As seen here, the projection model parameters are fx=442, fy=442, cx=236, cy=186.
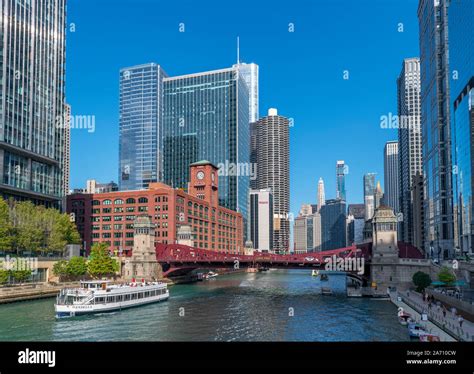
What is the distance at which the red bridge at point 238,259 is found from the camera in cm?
9494

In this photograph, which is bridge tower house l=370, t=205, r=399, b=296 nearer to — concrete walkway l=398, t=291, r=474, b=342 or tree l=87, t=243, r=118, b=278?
concrete walkway l=398, t=291, r=474, b=342

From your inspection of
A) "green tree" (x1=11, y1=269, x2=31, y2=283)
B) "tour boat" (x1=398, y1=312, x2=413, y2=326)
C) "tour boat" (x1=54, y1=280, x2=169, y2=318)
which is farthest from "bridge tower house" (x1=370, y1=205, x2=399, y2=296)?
"green tree" (x1=11, y1=269, x2=31, y2=283)

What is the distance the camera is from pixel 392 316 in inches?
2219

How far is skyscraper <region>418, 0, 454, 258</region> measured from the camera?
145750 mm

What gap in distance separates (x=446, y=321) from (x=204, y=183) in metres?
138

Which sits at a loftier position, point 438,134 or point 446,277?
point 438,134

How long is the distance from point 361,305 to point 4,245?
60.0m

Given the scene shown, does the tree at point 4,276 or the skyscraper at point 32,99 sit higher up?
the skyscraper at point 32,99

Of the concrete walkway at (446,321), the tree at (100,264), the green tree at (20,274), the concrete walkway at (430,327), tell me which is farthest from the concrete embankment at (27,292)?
the concrete walkway at (446,321)

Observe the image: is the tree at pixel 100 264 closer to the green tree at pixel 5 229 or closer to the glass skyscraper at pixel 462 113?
the green tree at pixel 5 229

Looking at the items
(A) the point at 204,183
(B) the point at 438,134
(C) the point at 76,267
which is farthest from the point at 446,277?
(A) the point at 204,183

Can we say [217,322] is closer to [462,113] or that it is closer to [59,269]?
[59,269]

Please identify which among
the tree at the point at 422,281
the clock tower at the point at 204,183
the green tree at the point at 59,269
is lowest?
the tree at the point at 422,281

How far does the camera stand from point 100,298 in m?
60.1
